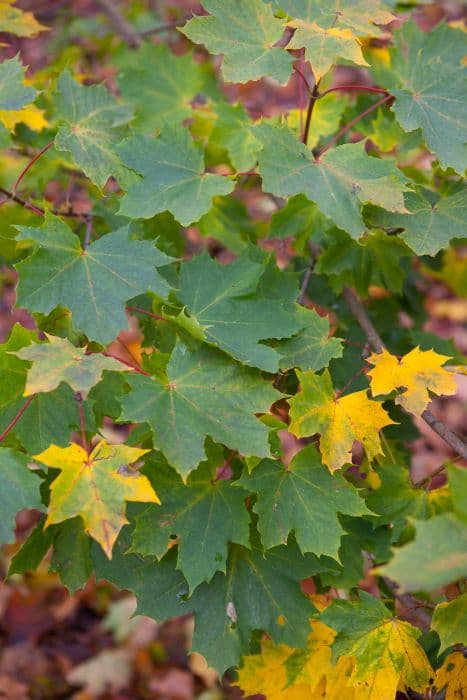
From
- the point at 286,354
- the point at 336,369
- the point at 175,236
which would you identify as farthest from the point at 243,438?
the point at 175,236

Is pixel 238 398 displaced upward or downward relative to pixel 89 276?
downward

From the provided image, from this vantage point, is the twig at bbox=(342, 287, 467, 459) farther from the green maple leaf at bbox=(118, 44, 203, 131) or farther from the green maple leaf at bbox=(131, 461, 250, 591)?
the green maple leaf at bbox=(118, 44, 203, 131)

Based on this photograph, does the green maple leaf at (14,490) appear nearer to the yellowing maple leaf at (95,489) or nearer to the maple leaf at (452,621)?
the yellowing maple leaf at (95,489)

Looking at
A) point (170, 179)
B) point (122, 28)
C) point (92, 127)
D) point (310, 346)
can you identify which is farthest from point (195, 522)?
point (122, 28)

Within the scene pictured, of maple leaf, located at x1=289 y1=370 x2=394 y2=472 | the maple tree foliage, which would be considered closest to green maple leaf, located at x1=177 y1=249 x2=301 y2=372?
the maple tree foliage

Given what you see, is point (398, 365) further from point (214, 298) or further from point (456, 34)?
point (456, 34)

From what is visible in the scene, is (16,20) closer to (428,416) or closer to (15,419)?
(15,419)
